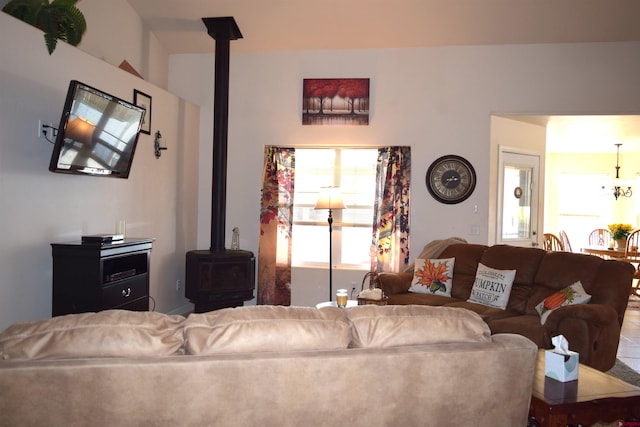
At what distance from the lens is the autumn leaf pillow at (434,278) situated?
15.0 ft

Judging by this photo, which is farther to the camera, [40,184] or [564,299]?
[564,299]

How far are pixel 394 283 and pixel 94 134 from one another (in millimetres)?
2766

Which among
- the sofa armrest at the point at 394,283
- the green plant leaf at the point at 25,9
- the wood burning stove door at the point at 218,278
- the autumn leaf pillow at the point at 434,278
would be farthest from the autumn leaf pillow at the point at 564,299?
the green plant leaf at the point at 25,9

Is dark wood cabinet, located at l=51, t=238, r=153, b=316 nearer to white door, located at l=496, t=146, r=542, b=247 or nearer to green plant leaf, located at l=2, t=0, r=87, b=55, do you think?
green plant leaf, located at l=2, t=0, r=87, b=55

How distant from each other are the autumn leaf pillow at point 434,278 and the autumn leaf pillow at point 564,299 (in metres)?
0.99

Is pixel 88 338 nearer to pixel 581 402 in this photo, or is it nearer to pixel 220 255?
pixel 581 402

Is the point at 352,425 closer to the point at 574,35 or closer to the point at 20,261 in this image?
the point at 20,261

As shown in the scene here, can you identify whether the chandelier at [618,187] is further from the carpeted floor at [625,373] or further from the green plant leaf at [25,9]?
the green plant leaf at [25,9]

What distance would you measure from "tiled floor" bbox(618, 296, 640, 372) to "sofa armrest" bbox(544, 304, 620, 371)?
0.89m

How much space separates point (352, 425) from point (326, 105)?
4.50m

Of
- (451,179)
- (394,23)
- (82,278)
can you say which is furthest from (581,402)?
(394,23)

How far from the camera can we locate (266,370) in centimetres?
154

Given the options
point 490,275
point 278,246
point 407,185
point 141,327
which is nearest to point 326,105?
point 407,185

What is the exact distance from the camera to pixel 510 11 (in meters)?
4.88
